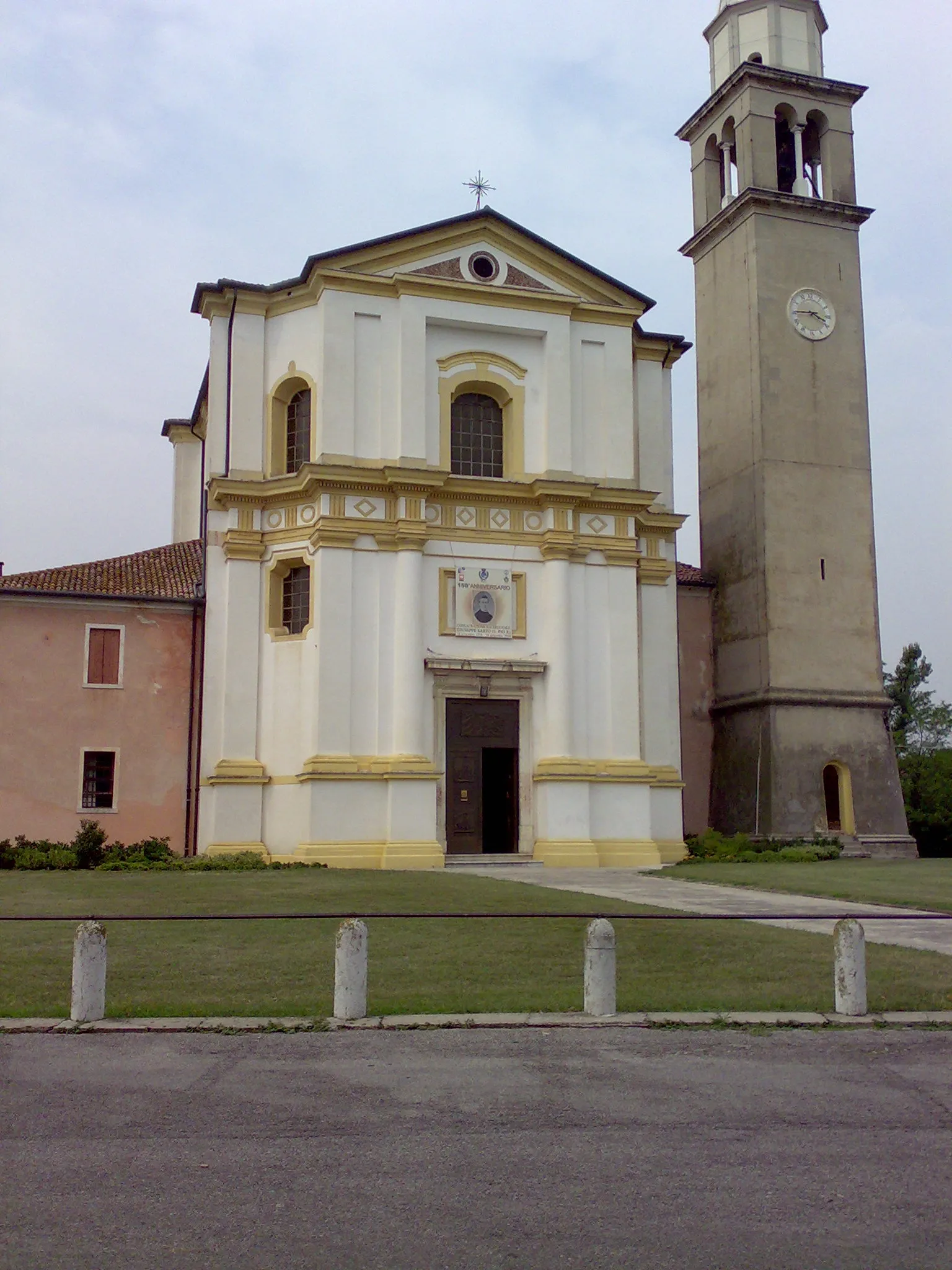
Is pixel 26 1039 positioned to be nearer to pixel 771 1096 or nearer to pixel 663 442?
pixel 771 1096

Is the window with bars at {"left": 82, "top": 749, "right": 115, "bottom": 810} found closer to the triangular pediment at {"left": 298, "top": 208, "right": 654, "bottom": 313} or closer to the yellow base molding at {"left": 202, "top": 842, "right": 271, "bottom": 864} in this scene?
the yellow base molding at {"left": 202, "top": 842, "right": 271, "bottom": 864}

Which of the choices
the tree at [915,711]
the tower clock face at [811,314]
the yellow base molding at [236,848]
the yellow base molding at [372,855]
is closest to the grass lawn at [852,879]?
the yellow base molding at [372,855]

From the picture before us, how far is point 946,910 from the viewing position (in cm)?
1512

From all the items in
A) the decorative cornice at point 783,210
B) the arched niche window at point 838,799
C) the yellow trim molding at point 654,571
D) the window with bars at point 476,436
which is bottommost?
the arched niche window at point 838,799

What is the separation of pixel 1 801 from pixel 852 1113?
24.1m

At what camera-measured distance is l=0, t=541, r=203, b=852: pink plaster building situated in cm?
2780

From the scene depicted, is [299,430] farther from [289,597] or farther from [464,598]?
[464,598]

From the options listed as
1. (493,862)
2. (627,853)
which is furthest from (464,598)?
(627,853)

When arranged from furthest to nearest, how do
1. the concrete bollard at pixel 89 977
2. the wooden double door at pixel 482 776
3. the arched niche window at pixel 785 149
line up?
the arched niche window at pixel 785 149, the wooden double door at pixel 482 776, the concrete bollard at pixel 89 977

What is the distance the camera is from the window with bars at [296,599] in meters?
27.6

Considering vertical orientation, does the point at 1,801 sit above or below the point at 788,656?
below

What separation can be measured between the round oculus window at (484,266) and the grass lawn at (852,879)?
13833 mm

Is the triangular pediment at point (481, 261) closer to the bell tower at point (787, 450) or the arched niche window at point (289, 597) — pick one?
the bell tower at point (787, 450)

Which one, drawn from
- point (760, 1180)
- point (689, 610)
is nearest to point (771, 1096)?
point (760, 1180)
